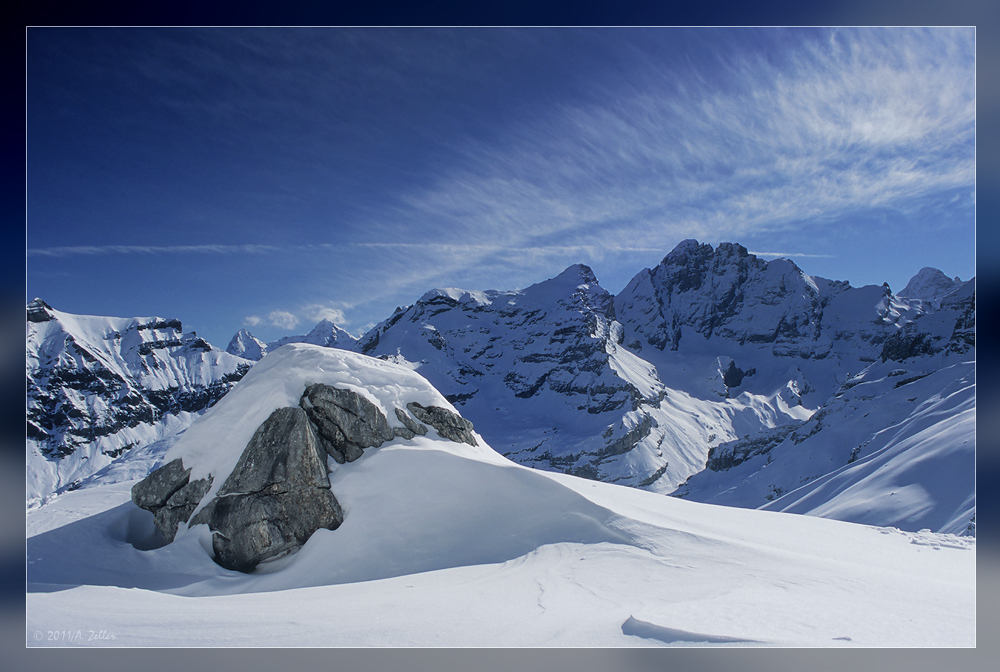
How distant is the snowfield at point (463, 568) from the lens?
259 inches

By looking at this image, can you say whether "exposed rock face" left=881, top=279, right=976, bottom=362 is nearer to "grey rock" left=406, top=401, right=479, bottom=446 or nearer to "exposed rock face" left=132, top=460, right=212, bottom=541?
"grey rock" left=406, top=401, right=479, bottom=446

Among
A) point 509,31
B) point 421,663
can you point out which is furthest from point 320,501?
point 509,31

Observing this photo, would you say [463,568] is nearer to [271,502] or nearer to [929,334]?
[271,502]

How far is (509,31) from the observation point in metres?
9.78

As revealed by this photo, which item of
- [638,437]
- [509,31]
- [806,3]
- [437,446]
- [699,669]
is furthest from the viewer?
[638,437]

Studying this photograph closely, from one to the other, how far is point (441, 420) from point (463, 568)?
4741 mm

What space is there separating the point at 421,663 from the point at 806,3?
10.7 m

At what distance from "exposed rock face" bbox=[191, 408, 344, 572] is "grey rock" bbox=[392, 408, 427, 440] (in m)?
1.89

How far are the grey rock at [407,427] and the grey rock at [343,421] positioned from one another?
216mm

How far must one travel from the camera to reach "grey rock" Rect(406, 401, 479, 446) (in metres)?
12.9

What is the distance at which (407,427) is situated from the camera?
12.5 metres

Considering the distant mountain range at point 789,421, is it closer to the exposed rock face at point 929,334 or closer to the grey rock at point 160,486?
the exposed rock face at point 929,334

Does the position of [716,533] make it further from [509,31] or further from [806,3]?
[509,31]

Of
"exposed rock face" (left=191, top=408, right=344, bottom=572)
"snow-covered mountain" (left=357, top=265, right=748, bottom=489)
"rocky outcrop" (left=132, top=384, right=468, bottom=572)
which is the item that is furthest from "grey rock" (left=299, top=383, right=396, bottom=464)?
"snow-covered mountain" (left=357, top=265, right=748, bottom=489)
